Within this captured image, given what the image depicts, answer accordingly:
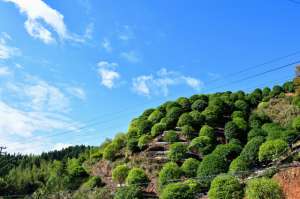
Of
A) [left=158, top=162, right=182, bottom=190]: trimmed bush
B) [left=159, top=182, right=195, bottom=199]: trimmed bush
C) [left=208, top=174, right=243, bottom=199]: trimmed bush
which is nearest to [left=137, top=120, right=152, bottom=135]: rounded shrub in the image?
[left=158, top=162, right=182, bottom=190]: trimmed bush

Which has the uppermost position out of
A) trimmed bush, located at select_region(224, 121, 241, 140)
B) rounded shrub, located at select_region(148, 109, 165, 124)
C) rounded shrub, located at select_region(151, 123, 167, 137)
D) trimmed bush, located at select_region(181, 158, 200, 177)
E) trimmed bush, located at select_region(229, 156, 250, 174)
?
rounded shrub, located at select_region(148, 109, 165, 124)

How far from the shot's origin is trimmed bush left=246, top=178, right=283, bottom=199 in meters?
18.2

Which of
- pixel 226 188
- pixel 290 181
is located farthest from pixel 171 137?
pixel 290 181

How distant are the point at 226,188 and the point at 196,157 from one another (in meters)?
8.54

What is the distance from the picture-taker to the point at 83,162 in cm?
3662

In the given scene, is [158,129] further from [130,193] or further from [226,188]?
[226,188]

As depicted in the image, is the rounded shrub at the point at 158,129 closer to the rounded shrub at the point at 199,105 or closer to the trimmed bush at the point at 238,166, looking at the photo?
the rounded shrub at the point at 199,105

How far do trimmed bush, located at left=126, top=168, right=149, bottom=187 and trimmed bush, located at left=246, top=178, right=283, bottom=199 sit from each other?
360 inches

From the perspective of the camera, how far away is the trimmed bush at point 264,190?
18156 millimetres

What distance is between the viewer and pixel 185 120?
106 feet

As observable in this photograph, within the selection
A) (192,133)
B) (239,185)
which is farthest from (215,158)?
(192,133)

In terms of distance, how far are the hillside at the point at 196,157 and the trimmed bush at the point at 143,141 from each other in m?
0.09

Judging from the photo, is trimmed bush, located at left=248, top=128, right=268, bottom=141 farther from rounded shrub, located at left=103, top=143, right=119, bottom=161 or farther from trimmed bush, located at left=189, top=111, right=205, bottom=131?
rounded shrub, located at left=103, top=143, right=119, bottom=161

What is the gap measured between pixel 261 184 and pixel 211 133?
11342 mm
